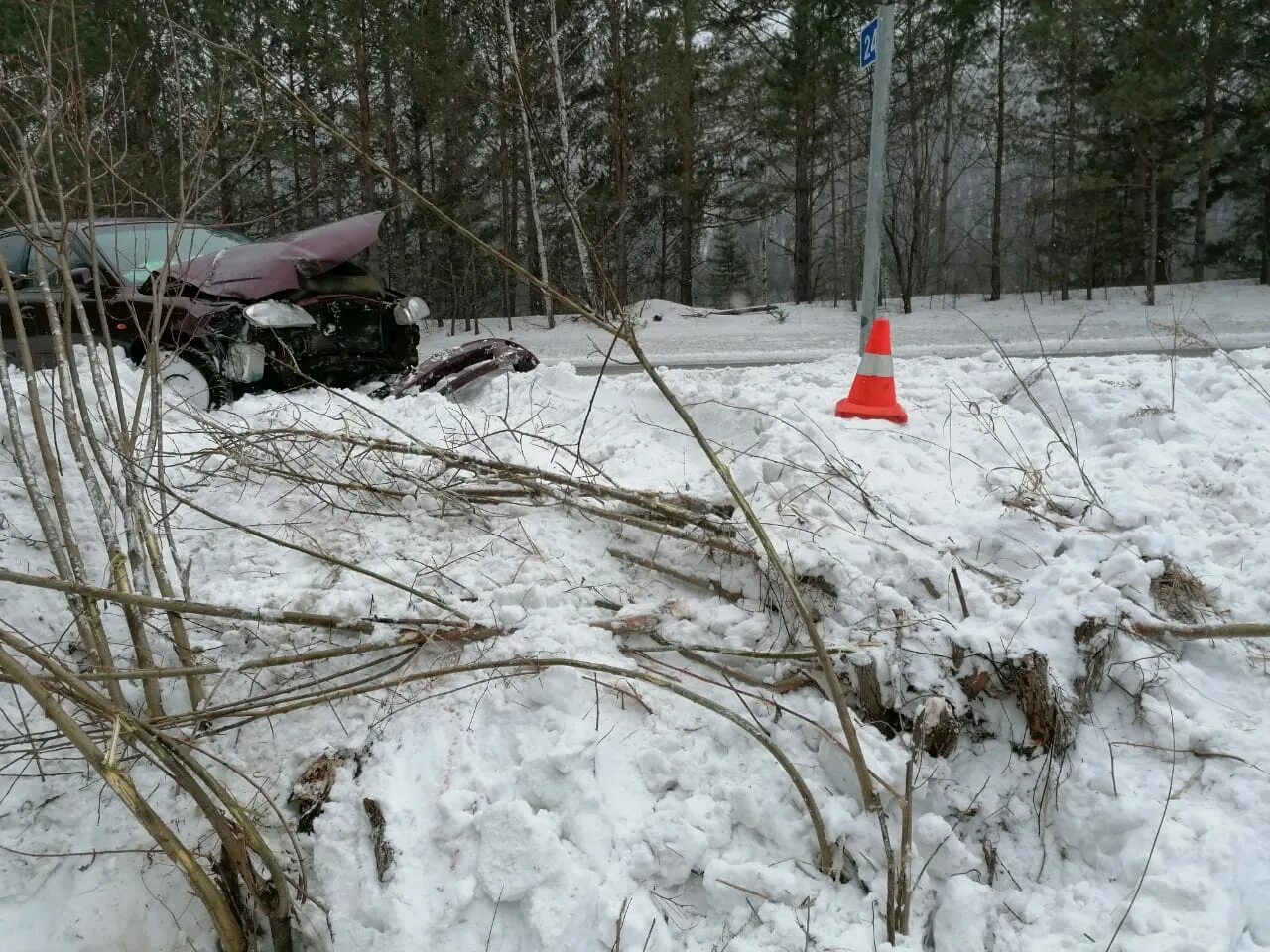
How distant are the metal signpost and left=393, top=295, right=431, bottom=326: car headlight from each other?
347 centimetres

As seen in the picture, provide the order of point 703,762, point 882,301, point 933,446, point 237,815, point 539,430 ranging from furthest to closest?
1. point 882,301
2. point 539,430
3. point 933,446
4. point 703,762
5. point 237,815

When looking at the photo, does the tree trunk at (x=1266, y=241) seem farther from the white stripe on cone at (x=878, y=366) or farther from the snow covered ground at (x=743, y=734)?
the white stripe on cone at (x=878, y=366)

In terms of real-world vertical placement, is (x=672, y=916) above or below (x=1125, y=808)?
→ below

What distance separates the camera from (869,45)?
18.5 feet

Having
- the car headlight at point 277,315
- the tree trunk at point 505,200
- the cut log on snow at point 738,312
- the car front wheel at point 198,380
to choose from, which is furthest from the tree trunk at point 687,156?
the car front wheel at point 198,380

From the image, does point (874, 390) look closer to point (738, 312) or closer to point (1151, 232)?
point (738, 312)

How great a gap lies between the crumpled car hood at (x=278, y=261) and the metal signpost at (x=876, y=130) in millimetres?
3624

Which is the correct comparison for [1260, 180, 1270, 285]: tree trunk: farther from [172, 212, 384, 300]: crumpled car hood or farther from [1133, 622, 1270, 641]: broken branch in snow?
[172, 212, 384, 300]: crumpled car hood

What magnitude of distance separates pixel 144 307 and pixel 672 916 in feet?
16.1

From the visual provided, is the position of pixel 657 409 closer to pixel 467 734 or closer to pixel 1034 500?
pixel 1034 500

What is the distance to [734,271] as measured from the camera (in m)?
27.0

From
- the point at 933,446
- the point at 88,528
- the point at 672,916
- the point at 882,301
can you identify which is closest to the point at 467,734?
the point at 672,916

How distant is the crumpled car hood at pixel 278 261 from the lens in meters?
5.01

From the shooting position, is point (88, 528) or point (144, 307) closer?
point (88, 528)
